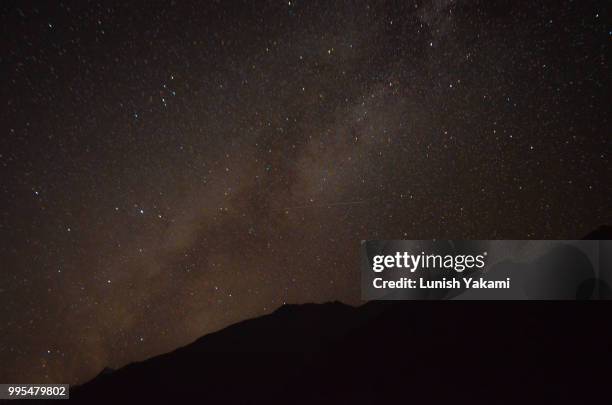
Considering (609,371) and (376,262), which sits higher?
(376,262)

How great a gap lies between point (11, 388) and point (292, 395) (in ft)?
15.9

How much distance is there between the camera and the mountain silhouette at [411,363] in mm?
5184

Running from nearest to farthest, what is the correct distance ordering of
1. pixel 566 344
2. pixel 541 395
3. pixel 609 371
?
pixel 541 395
pixel 609 371
pixel 566 344

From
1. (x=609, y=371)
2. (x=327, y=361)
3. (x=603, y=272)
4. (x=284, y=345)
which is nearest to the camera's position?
(x=603, y=272)

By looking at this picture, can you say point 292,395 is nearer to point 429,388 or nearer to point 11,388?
point 429,388

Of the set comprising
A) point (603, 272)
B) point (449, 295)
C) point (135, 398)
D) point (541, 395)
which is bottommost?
point (135, 398)

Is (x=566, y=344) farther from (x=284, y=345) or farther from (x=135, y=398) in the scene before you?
(x=135, y=398)

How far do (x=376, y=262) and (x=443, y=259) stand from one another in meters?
0.58

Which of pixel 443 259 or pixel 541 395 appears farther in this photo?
pixel 541 395

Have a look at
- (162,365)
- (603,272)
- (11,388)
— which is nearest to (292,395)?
(162,365)

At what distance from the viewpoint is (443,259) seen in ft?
9.64

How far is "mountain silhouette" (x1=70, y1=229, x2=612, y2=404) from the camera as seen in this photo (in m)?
5.18

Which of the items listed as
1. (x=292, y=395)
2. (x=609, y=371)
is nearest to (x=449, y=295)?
(x=292, y=395)

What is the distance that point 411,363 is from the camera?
5836mm
